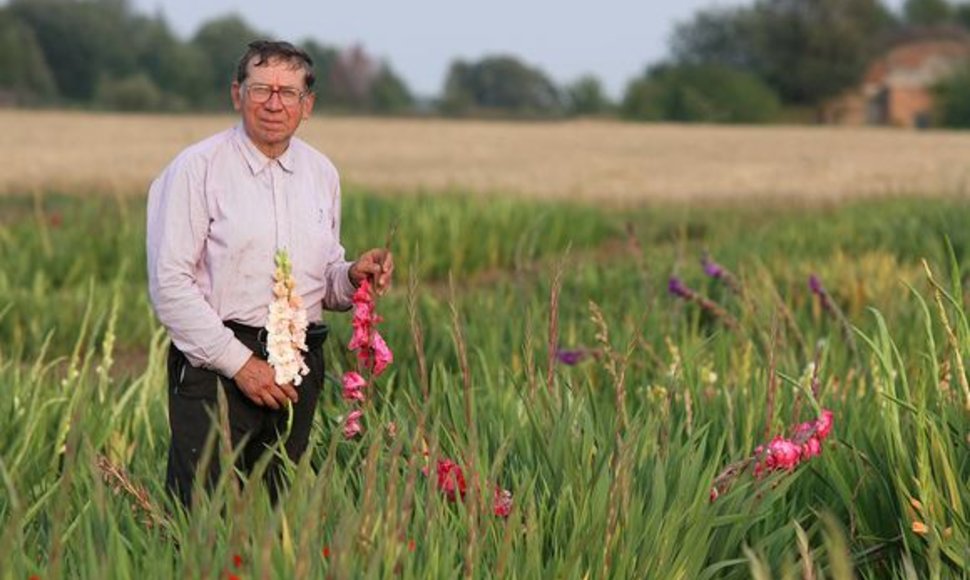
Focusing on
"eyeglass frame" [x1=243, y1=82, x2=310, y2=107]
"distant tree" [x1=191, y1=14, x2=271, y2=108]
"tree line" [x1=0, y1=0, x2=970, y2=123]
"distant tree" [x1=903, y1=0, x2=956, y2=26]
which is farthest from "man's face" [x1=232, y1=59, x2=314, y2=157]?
"distant tree" [x1=903, y1=0, x2=956, y2=26]

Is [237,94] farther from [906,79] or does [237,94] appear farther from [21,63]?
[906,79]

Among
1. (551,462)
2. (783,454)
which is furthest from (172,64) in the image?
(783,454)

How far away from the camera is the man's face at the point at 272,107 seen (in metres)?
3.14

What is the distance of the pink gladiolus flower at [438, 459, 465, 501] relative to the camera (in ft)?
9.27

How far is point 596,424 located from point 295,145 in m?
1.03

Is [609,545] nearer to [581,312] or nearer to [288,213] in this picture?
[288,213]

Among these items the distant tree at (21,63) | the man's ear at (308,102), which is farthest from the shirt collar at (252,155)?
the distant tree at (21,63)

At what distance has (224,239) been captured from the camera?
3.12 meters

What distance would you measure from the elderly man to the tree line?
40859 millimetres

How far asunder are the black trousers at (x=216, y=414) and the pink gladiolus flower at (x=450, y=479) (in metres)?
0.48

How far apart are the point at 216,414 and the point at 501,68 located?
120 m

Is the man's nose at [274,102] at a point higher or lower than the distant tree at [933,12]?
lower

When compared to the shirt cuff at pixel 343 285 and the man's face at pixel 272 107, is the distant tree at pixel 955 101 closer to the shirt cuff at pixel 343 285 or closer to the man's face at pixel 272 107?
the shirt cuff at pixel 343 285

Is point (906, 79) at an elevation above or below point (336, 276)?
below
